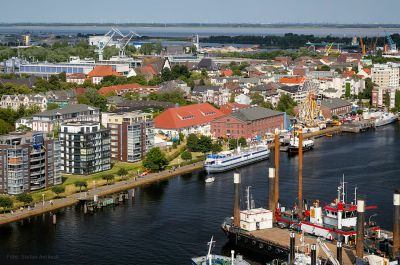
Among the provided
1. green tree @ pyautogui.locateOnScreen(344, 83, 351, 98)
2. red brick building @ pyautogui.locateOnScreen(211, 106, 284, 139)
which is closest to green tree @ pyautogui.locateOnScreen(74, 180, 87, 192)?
red brick building @ pyautogui.locateOnScreen(211, 106, 284, 139)

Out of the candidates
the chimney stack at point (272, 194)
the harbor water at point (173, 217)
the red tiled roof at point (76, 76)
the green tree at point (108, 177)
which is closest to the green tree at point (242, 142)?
the harbor water at point (173, 217)

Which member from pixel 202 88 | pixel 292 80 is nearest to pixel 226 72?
pixel 292 80

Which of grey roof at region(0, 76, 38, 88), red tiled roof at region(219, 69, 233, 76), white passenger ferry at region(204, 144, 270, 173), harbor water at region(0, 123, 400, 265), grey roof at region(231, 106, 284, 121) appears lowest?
harbor water at region(0, 123, 400, 265)

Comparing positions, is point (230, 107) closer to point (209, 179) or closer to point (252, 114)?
point (252, 114)

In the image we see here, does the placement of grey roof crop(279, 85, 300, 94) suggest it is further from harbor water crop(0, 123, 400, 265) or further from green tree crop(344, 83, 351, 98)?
harbor water crop(0, 123, 400, 265)

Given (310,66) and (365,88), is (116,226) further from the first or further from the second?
(310,66)

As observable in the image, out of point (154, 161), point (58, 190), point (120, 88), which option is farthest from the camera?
point (120, 88)
